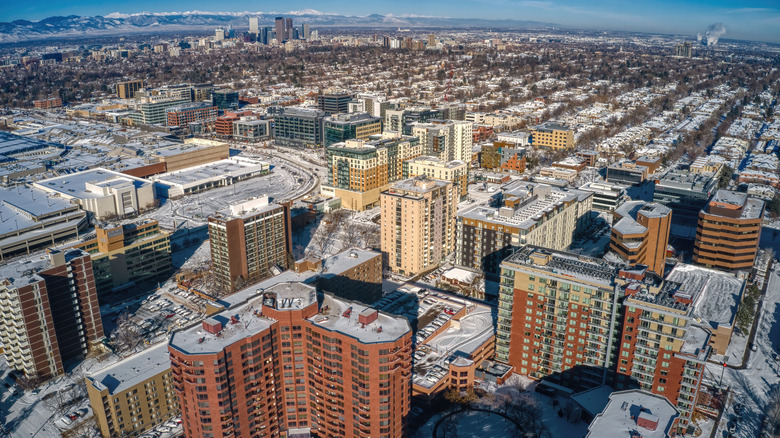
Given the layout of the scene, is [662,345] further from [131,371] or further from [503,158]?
[503,158]

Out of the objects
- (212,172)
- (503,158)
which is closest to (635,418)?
(503,158)

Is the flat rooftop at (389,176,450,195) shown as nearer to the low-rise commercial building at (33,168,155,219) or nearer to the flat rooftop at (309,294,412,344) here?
the flat rooftop at (309,294,412,344)

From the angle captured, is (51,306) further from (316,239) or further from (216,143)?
(216,143)

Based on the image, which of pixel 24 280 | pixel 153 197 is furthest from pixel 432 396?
pixel 153 197

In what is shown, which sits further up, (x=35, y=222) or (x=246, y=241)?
(x=246, y=241)

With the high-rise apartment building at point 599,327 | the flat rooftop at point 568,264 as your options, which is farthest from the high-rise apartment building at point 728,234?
the flat rooftop at point 568,264

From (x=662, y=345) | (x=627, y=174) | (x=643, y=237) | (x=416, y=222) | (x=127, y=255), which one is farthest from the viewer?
(x=627, y=174)

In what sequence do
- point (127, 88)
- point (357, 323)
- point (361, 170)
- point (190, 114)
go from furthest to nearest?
point (127, 88) < point (190, 114) < point (361, 170) < point (357, 323)
